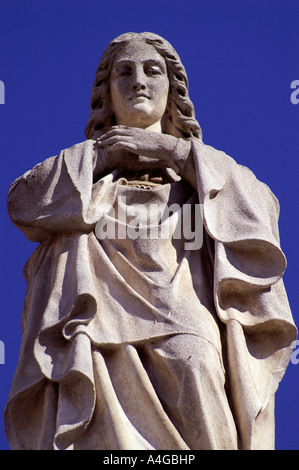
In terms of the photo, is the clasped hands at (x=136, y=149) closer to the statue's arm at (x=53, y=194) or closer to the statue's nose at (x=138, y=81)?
the statue's arm at (x=53, y=194)

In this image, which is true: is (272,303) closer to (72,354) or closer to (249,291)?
(249,291)

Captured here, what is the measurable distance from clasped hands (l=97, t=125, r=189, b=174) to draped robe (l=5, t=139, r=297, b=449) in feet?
0.46

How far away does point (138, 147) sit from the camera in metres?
11.1

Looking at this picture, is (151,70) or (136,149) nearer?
(136,149)

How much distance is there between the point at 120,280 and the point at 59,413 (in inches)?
44.0

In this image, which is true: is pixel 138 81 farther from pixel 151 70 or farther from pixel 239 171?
pixel 239 171

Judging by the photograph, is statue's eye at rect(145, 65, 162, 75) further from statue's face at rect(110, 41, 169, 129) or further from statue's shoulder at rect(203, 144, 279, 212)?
statue's shoulder at rect(203, 144, 279, 212)

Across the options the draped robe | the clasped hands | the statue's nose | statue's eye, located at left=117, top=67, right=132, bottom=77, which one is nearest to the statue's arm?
the draped robe

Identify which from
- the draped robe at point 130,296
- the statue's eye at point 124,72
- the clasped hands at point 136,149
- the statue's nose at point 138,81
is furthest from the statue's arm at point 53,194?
the statue's eye at point 124,72

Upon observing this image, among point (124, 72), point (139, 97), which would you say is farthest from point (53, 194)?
point (124, 72)

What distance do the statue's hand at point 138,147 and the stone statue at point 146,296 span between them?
11mm

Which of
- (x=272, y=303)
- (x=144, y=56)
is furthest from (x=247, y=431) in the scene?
(x=144, y=56)

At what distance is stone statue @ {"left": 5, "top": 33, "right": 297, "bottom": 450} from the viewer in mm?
9719

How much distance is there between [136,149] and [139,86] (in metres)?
0.77
